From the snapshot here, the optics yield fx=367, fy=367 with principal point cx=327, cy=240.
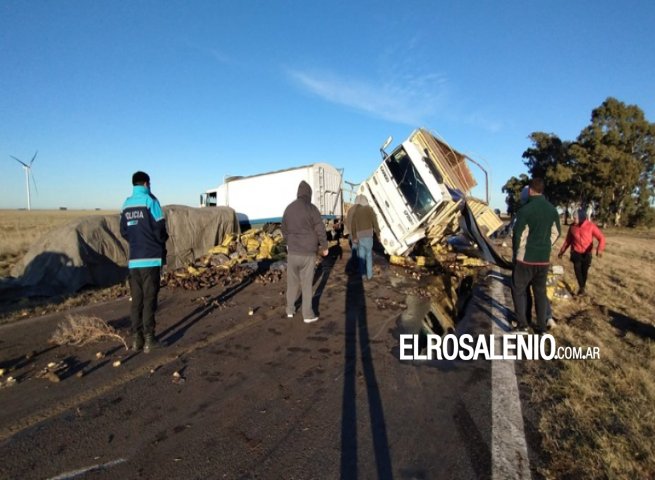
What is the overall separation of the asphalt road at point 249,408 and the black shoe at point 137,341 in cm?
16

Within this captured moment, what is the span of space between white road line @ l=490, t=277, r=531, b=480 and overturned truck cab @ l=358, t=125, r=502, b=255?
6231 millimetres

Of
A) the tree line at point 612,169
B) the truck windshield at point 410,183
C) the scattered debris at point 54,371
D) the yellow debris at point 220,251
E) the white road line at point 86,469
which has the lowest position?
the white road line at point 86,469

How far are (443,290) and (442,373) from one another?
13.9 feet

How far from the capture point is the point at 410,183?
407 inches

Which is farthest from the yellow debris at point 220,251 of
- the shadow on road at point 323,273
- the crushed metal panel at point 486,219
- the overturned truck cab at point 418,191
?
the crushed metal panel at point 486,219

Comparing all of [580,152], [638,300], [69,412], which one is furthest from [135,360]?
[580,152]

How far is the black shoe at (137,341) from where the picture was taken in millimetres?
4562

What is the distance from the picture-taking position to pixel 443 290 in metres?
7.90

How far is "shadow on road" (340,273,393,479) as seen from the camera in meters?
2.50

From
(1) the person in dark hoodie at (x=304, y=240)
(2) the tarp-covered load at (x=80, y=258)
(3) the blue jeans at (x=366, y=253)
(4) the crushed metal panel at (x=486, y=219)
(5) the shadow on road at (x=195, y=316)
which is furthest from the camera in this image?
(4) the crushed metal panel at (x=486, y=219)

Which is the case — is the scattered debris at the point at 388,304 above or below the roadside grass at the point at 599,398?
above

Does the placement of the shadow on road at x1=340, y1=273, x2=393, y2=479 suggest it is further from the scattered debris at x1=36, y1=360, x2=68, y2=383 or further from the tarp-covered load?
the tarp-covered load

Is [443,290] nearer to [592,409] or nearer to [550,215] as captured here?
[550,215]

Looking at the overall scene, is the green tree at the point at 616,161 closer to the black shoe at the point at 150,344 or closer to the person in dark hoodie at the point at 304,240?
the person in dark hoodie at the point at 304,240
